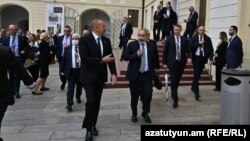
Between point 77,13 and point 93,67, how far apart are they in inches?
1169

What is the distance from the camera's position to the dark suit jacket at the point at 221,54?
10617mm

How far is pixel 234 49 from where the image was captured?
947 centimetres

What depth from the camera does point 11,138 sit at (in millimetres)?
6301

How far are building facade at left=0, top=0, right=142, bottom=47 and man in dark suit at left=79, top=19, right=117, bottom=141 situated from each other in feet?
88.4

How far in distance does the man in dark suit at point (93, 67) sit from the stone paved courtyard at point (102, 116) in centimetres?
53

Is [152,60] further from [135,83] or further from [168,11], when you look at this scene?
[168,11]

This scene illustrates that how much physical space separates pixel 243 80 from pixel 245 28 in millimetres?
5849

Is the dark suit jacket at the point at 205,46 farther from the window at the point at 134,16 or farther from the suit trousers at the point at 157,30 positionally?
the window at the point at 134,16

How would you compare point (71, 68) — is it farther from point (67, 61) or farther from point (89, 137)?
point (89, 137)

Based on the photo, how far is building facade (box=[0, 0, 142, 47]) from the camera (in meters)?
33.9

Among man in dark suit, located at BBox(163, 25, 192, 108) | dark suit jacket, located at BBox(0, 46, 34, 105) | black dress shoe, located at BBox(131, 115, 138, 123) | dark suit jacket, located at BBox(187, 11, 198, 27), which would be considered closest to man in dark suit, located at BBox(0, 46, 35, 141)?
dark suit jacket, located at BBox(0, 46, 34, 105)

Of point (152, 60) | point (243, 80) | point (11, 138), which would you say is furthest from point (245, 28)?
point (11, 138)

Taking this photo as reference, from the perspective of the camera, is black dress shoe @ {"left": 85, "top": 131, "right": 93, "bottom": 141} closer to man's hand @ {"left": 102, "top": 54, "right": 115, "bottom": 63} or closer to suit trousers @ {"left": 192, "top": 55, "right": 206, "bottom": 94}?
man's hand @ {"left": 102, "top": 54, "right": 115, "bottom": 63}

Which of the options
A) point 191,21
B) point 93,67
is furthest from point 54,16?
point 93,67
